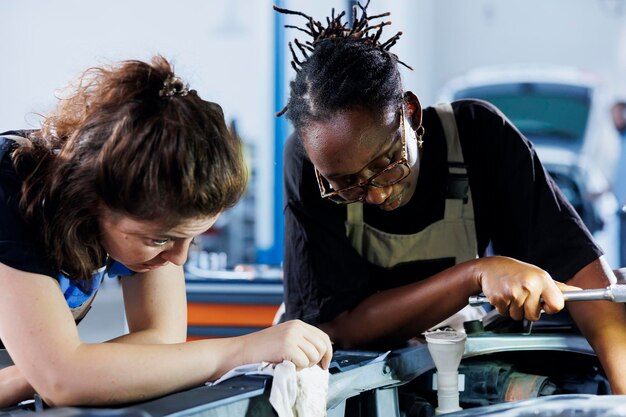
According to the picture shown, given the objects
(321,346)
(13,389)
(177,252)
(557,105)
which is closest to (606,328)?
(321,346)

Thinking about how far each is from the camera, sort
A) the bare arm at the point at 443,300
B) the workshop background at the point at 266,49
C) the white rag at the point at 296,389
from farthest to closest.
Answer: the workshop background at the point at 266,49
the bare arm at the point at 443,300
the white rag at the point at 296,389

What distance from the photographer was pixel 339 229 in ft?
6.07

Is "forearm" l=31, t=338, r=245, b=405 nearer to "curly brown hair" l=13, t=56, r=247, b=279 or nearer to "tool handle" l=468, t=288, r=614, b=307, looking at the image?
"curly brown hair" l=13, t=56, r=247, b=279

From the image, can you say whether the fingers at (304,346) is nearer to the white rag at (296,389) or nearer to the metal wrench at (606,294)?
the white rag at (296,389)

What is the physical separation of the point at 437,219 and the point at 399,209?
3.3 inches

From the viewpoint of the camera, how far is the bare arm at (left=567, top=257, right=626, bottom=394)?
1.57m

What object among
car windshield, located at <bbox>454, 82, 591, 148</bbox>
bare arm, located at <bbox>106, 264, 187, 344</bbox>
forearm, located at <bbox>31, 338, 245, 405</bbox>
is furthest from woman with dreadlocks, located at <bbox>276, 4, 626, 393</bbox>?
car windshield, located at <bbox>454, 82, 591, 148</bbox>

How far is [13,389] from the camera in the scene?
4.55ft

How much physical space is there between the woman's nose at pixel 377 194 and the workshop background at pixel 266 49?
113 inches

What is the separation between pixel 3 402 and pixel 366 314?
690 millimetres

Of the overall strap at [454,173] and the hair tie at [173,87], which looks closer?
the hair tie at [173,87]

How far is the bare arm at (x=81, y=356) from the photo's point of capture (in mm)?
1298

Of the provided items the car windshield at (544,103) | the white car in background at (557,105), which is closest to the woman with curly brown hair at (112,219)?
the white car in background at (557,105)

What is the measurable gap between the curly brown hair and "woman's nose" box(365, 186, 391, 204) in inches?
13.4
